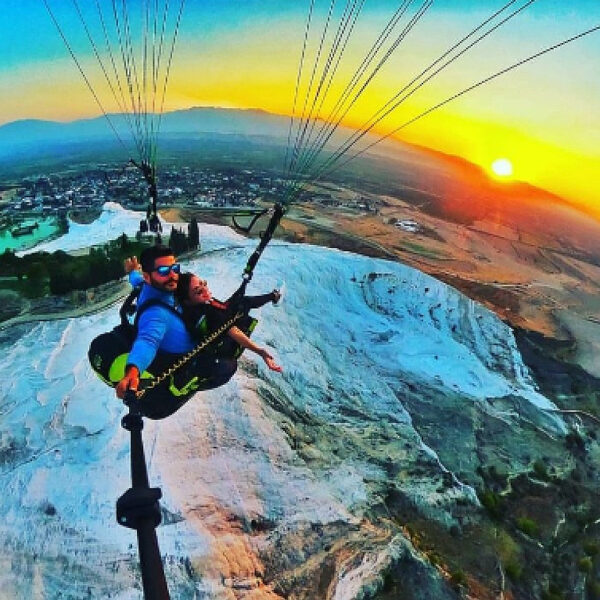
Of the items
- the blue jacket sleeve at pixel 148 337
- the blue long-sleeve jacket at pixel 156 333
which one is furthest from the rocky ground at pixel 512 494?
the blue jacket sleeve at pixel 148 337

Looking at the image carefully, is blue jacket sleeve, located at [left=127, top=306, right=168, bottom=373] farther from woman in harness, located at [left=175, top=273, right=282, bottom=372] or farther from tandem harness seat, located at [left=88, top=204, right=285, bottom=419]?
woman in harness, located at [left=175, top=273, right=282, bottom=372]

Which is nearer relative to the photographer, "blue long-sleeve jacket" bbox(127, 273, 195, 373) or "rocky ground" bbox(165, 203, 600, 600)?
"blue long-sleeve jacket" bbox(127, 273, 195, 373)

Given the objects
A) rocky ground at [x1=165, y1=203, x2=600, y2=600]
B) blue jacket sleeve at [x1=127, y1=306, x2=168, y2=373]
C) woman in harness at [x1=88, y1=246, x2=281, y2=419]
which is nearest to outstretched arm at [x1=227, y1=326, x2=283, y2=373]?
woman in harness at [x1=88, y1=246, x2=281, y2=419]

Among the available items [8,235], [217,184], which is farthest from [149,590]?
[217,184]

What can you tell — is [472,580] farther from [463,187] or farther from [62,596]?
[463,187]

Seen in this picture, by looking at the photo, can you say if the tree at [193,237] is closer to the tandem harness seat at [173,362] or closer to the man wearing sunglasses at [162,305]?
the tandem harness seat at [173,362]

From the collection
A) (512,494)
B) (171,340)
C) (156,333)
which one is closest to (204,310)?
(171,340)

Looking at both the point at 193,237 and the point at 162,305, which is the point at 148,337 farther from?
the point at 193,237

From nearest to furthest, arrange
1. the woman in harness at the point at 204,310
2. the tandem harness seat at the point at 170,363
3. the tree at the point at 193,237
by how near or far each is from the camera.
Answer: the tandem harness seat at the point at 170,363 → the woman in harness at the point at 204,310 → the tree at the point at 193,237
